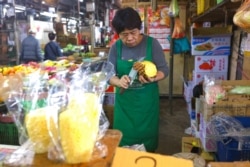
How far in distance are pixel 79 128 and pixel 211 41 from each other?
3172mm

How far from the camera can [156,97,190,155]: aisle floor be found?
10.5ft

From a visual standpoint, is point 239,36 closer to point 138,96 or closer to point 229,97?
point 229,97

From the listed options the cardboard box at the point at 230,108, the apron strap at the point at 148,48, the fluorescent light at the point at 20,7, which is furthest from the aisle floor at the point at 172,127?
the fluorescent light at the point at 20,7

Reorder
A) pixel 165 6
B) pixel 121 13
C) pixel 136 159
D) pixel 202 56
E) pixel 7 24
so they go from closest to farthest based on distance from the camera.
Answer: pixel 136 159 < pixel 121 13 < pixel 202 56 < pixel 165 6 < pixel 7 24

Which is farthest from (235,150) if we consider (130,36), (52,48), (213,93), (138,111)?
(52,48)

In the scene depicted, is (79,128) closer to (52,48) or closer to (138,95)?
(138,95)

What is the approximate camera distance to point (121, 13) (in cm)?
166

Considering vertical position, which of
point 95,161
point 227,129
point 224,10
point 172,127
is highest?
point 224,10

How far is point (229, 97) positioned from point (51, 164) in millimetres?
1585

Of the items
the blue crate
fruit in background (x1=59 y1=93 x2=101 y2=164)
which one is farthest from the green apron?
fruit in background (x1=59 y1=93 x2=101 y2=164)

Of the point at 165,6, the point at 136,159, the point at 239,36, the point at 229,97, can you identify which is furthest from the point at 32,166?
the point at 165,6

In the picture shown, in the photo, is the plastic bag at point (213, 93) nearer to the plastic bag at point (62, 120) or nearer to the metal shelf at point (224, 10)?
the metal shelf at point (224, 10)

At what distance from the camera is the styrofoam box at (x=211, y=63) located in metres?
3.44

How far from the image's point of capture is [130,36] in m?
1.71
